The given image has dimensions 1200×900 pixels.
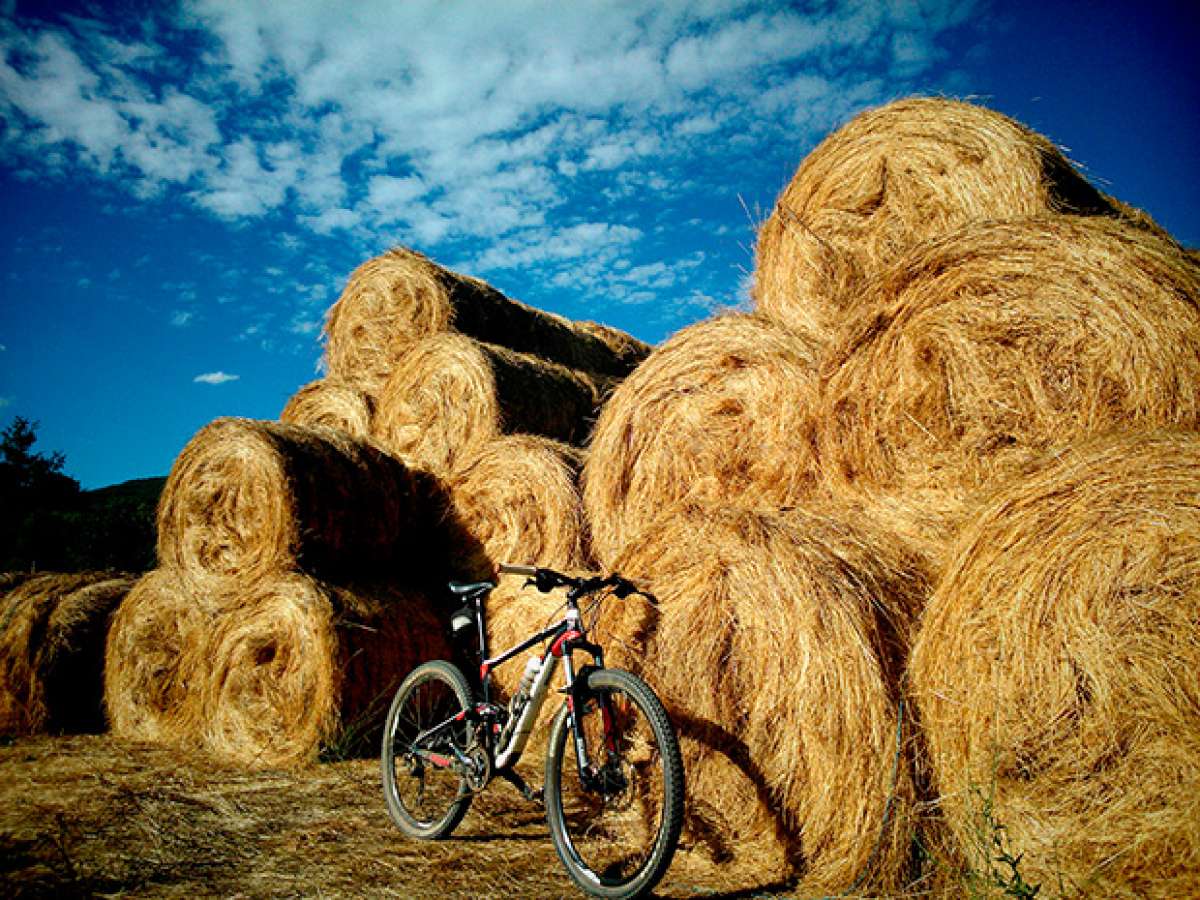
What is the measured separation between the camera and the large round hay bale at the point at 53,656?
231 inches

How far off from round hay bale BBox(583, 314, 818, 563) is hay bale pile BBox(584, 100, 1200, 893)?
0.01 m

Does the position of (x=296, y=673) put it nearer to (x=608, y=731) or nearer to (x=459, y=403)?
(x=459, y=403)

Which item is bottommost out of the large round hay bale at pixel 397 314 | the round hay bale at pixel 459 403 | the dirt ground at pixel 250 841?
the dirt ground at pixel 250 841

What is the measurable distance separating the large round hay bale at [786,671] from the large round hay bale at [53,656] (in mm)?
5032

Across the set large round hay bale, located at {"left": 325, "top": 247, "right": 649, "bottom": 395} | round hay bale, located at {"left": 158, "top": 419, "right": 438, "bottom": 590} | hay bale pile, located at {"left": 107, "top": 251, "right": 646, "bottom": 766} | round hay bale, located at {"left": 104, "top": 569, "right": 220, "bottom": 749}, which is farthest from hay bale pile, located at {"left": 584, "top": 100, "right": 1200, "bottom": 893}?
round hay bale, located at {"left": 104, "top": 569, "right": 220, "bottom": 749}

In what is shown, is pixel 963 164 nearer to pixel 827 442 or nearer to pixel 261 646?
pixel 827 442

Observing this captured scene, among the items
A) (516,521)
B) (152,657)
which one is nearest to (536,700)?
(516,521)

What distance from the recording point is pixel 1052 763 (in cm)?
251

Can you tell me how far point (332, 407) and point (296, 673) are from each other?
291cm

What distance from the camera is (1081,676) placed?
246cm

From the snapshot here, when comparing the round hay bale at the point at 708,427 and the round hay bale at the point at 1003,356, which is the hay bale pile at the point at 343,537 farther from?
the round hay bale at the point at 1003,356

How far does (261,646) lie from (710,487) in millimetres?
3189

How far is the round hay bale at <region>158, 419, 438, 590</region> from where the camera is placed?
198 inches

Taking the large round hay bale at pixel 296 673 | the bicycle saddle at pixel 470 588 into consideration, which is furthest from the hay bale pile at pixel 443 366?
the bicycle saddle at pixel 470 588
